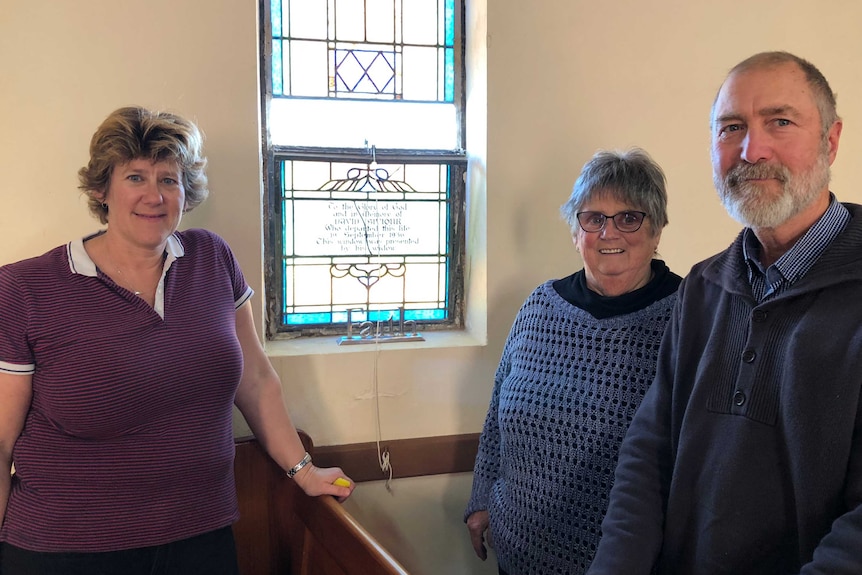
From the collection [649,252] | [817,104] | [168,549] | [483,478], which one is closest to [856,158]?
[649,252]

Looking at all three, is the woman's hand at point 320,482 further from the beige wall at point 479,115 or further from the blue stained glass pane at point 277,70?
the blue stained glass pane at point 277,70

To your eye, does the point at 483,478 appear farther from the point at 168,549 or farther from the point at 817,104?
the point at 817,104

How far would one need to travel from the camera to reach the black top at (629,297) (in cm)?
126

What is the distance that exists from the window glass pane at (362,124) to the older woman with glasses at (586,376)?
0.70m

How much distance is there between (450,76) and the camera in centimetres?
193

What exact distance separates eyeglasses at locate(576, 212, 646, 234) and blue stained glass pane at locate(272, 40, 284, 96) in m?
1.05

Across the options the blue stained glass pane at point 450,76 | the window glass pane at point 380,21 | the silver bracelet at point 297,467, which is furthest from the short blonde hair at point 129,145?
the blue stained glass pane at point 450,76

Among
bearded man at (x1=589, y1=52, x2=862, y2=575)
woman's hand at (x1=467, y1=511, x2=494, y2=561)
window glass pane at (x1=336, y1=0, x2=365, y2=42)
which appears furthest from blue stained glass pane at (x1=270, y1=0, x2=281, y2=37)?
woman's hand at (x1=467, y1=511, x2=494, y2=561)

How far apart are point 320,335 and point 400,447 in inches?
16.8

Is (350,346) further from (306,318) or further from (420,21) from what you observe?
(420,21)

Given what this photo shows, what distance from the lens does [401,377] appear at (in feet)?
5.82

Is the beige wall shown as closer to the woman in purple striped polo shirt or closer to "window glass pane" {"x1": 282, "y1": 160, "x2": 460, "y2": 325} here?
"window glass pane" {"x1": 282, "y1": 160, "x2": 460, "y2": 325}

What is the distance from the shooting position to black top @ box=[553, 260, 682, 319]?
126cm

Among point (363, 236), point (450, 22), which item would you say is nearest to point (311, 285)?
point (363, 236)
